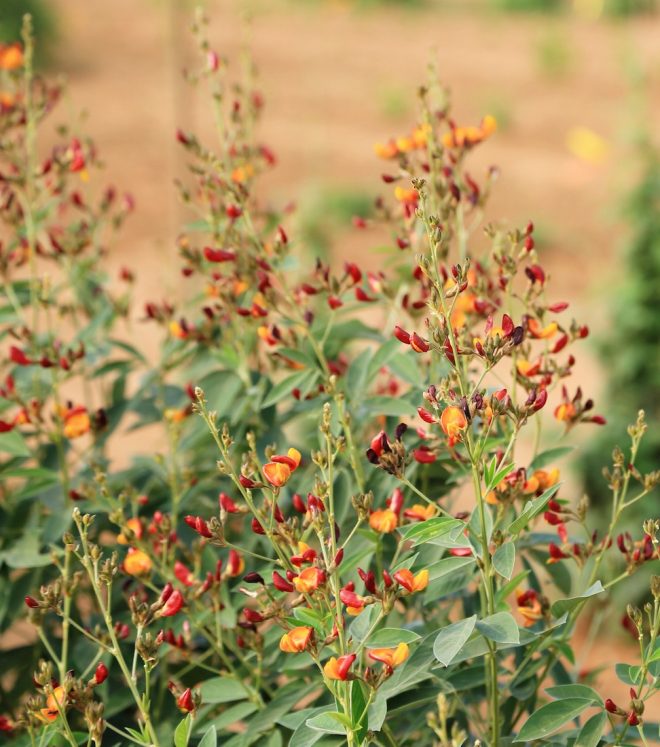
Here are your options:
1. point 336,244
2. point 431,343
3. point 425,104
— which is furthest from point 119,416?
point 336,244

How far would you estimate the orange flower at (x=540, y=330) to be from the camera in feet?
5.20

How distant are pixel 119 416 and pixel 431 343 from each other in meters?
0.90

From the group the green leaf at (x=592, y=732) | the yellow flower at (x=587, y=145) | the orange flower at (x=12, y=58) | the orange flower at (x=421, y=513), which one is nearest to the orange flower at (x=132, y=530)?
the orange flower at (x=421, y=513)

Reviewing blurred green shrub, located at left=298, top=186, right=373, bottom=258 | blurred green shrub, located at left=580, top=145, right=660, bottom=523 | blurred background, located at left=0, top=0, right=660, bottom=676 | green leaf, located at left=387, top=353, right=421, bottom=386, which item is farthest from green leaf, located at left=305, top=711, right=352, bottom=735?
blurred green shrub, located at left=298, top=186, right=373, bottom=258

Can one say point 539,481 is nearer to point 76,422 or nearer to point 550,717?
point 550,717

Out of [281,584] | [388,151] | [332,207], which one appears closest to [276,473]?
[281,584]

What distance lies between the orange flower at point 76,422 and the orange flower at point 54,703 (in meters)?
0.55

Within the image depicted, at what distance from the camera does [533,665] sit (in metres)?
1.54

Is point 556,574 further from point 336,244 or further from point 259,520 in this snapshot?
point 336,244

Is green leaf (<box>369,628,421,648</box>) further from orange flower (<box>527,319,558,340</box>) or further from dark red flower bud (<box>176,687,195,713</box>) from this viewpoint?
orange flower (<box>527,319,558,340</box>)

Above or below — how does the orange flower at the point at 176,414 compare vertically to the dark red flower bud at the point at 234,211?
below

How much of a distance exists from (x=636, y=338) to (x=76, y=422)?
3.64 m

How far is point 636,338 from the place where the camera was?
5.08m

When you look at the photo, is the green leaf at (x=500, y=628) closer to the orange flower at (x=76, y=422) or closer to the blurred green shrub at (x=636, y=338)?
the orange flower at (x=76, y=422)
